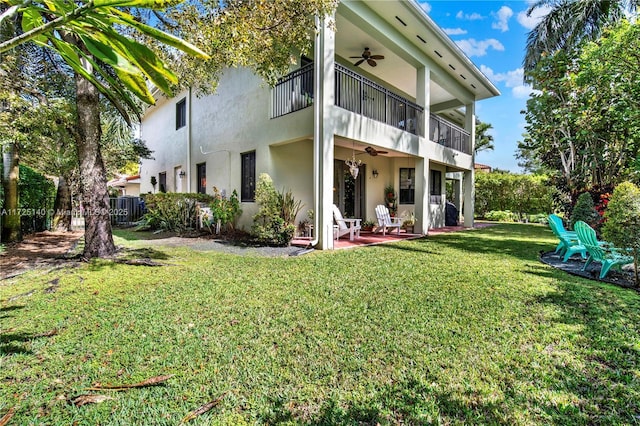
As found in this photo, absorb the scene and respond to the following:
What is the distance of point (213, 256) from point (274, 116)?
491cm

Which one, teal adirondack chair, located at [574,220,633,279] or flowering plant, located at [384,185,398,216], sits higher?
flowering plant, located at [384,185,398,216]

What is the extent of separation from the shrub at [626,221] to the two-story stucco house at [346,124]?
566 centimetres

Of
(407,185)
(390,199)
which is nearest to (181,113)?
(390,199)

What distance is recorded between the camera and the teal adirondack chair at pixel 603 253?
18.1 feet

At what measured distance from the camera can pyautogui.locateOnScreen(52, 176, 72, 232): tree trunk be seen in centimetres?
1156

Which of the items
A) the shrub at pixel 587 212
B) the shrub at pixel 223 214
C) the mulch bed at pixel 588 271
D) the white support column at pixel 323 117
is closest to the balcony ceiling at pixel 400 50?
the white support column at pixel 323 117

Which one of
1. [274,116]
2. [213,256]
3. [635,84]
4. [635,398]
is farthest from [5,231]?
[635,84]

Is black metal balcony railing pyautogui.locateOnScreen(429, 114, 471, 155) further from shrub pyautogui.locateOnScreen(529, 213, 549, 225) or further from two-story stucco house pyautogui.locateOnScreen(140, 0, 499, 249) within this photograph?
shrub pyautogui.locateOnScreen(529, 213, 549, 225)

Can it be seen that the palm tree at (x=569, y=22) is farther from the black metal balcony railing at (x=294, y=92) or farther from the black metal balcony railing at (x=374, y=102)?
the black metal balcony railing at (x=294, y=92)

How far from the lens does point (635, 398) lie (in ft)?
7.55

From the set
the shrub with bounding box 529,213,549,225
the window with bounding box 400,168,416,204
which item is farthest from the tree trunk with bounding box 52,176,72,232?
the shrub with bounding box 529,213,549,225

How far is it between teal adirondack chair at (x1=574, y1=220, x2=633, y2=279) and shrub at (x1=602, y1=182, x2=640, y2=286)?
24cm

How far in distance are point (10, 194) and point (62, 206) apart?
3800mm

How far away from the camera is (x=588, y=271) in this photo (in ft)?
19.9
